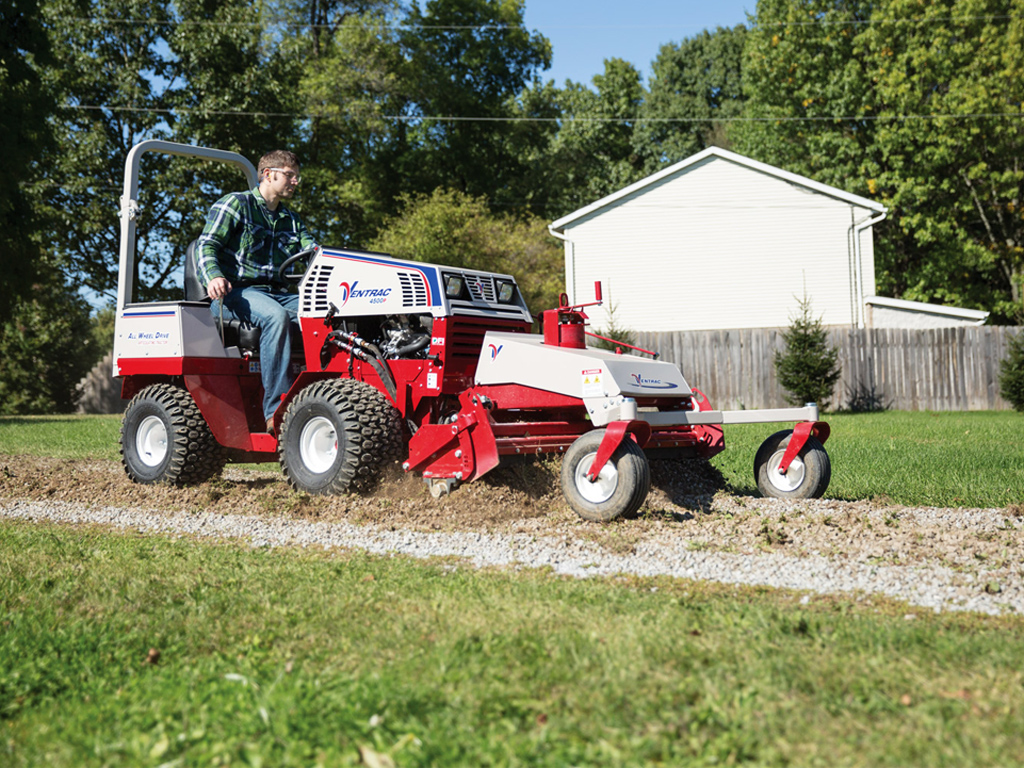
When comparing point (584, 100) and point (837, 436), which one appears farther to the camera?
point (584, 100)

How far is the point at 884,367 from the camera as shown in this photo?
78.7 ft

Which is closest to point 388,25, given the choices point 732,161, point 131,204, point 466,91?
point 466,91

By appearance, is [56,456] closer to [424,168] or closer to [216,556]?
[216,556]

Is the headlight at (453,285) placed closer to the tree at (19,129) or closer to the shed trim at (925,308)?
the tree at (19,129)

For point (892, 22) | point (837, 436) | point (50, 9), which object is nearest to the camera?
point (837, 436)

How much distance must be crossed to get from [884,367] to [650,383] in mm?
19196

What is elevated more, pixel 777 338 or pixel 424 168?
pixel 424 168

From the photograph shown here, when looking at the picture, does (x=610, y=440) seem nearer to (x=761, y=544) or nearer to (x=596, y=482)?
(x=596, y=482)

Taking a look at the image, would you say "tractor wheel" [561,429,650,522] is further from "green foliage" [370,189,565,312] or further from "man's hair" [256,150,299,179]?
"green foliage" [370,189,565,312]

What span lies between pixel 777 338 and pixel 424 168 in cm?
2007

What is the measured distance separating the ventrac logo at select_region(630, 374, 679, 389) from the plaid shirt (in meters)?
3.05

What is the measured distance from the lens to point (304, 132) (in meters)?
36.2

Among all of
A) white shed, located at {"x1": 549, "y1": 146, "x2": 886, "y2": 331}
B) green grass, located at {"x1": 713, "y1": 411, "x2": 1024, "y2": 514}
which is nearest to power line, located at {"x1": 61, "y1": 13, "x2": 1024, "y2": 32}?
white shed, located at {"x1": 549, "y1": 146, "x2": 886, "y2": 331}

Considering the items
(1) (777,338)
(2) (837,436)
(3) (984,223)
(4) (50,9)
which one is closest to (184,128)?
(4) (50,9)
